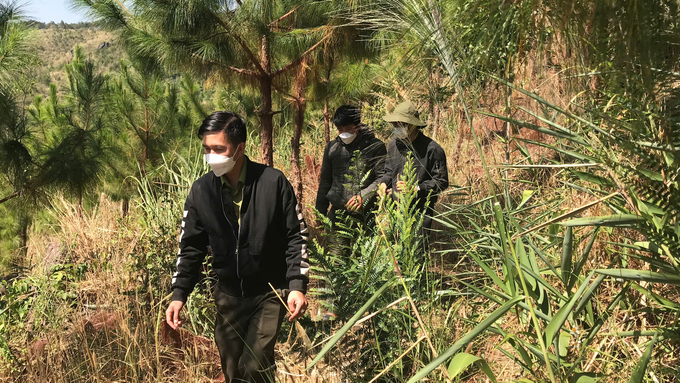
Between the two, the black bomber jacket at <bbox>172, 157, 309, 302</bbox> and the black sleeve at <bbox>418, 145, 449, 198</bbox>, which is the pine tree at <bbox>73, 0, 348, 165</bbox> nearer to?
the black sleeve at <bbox>418, 145, 449, 198</bbox>

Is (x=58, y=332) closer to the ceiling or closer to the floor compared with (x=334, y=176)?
closer to the floor

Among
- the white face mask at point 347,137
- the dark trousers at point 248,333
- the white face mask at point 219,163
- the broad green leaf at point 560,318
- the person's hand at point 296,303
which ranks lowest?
the dark trousers at point 248,333

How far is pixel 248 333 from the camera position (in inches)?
96.5

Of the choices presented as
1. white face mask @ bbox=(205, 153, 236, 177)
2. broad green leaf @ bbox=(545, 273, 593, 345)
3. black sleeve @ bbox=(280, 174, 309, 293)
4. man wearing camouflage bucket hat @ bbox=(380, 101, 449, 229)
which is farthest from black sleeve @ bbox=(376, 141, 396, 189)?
broad green leaf @ bbox=(545, 273, 593, 345)

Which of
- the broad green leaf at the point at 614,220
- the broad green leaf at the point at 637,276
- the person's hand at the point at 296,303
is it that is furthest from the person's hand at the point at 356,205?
the broad green leaf at the point at 637,276

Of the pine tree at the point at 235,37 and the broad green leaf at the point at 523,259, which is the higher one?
the pine tree at the point at 235,37

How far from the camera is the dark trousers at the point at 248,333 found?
7.87 ft

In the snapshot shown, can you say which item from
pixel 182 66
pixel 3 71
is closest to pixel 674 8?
pixel 182 66

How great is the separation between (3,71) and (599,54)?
5.64 meters

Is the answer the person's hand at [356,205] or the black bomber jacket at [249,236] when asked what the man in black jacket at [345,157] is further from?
the black bomber jacket at [249,236]

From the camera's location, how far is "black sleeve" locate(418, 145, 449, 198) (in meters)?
3.84

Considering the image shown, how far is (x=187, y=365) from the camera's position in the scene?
313 centimetres

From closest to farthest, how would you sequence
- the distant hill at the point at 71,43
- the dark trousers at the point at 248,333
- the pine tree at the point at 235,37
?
the dark trousers at the point at 248,333 → the pine tree at the point at 235,37 → the distant hill at the point at 71,43

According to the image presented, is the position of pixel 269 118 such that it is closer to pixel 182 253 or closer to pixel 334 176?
pixel 334 176
